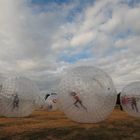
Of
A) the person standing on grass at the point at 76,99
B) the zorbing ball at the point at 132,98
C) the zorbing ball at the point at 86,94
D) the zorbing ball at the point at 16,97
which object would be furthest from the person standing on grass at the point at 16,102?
the zorbing ball at the point at 132,98

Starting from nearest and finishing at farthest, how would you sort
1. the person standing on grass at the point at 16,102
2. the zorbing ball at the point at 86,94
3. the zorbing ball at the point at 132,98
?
the zorbing ball at the point at 86,94 → the person standing on grass at the point at 16,102 → the zorbing ball at the point at 132,98

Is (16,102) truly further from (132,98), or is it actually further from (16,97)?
(132,98)

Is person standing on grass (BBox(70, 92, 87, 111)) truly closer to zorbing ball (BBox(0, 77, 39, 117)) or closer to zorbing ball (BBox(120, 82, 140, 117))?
zorbing ball (BBox(0, 77, 39, 117))

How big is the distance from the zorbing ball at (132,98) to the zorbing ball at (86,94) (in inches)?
228

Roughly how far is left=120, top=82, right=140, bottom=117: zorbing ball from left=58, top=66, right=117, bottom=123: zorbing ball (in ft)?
19.0

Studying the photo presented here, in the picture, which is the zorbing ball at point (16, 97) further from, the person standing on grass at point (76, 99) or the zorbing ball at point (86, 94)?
the person standing on grass at point (76, 99)

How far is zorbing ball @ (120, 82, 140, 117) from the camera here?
71.7 ft

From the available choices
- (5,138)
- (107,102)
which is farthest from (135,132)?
(5,138)

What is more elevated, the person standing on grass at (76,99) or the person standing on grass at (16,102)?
the person standing on grass at (16,102)

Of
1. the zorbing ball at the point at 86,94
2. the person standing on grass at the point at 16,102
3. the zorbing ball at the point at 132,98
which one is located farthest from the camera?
the zorbing ball at the point at 132,98

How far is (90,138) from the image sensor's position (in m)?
13.5

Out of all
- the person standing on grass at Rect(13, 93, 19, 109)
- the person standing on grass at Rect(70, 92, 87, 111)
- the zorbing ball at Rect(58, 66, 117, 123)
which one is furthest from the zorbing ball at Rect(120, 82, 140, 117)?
the person standing on grass at Rect(13, 93, 19, 109)

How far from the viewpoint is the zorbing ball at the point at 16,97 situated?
20.1 metres

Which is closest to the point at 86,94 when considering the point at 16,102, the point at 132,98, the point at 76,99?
the point at 76,99
